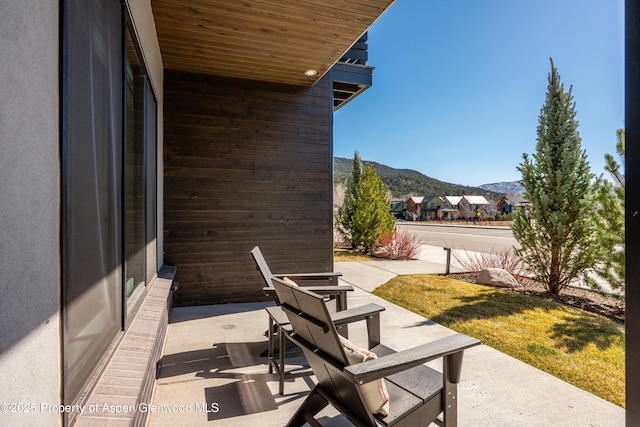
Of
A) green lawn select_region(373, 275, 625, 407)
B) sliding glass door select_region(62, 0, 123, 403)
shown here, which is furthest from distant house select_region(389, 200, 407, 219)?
sliding glass door select_region(62, 0, 123, 403)

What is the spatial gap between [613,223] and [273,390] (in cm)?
493

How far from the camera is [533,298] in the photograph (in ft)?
17.7

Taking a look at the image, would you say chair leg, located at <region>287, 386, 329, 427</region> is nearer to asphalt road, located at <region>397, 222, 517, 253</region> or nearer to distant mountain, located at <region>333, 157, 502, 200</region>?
asphalt road, located at <region>397, 222, 517, 253</region>

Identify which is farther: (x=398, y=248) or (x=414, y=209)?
(x=414, y=209)

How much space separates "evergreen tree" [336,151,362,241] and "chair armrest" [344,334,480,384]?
→ 404 inches

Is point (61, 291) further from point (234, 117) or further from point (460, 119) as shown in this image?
point (460, 119)

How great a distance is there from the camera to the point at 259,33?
12.3 feet

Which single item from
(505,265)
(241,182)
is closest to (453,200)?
(505,265)

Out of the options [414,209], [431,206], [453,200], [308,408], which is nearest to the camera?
[308,408]

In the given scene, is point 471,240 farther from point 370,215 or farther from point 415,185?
point 415,185

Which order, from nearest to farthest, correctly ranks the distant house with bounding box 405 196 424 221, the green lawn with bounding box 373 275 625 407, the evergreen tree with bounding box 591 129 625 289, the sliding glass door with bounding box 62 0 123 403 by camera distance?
the sliding glass door with bounding box 62 0 123 403 → the green lawn with bounding box 373 275 625 407 → the evergreen tree with bounding box 591 129 625 289 → the distant house with bounding box 405 196 424 221

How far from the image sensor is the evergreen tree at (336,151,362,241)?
12.2 m

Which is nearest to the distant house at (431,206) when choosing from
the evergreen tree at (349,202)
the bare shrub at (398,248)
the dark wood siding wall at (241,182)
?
the evergreen tree at (349,202)

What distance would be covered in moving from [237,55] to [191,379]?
350 cm
